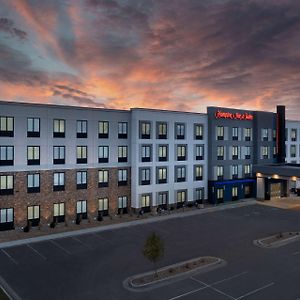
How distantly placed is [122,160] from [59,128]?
10716 millimetres

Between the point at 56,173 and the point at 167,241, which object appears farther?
the point at 56,173

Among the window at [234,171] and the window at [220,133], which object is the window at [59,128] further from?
the window at [234,171]

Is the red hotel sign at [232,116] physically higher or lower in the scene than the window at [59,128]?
higher

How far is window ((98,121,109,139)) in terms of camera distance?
47156mm

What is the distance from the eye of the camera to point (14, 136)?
4059cm

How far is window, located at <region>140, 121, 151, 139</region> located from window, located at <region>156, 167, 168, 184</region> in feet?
18.4

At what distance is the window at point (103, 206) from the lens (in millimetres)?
47250

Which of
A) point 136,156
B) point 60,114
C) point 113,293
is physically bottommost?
point 113,293

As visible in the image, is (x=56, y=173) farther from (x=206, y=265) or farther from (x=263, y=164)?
(x=263, y=164)

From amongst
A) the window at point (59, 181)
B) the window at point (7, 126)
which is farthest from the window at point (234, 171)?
the window at point (7, 126)

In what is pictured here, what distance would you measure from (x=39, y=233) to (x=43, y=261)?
1011cm

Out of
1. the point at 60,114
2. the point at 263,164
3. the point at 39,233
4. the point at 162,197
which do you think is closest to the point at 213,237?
the point at 162,197

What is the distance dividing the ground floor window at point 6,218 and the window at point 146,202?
18.6 m

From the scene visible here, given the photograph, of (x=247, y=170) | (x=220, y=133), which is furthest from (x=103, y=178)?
(x=247, y=170)
